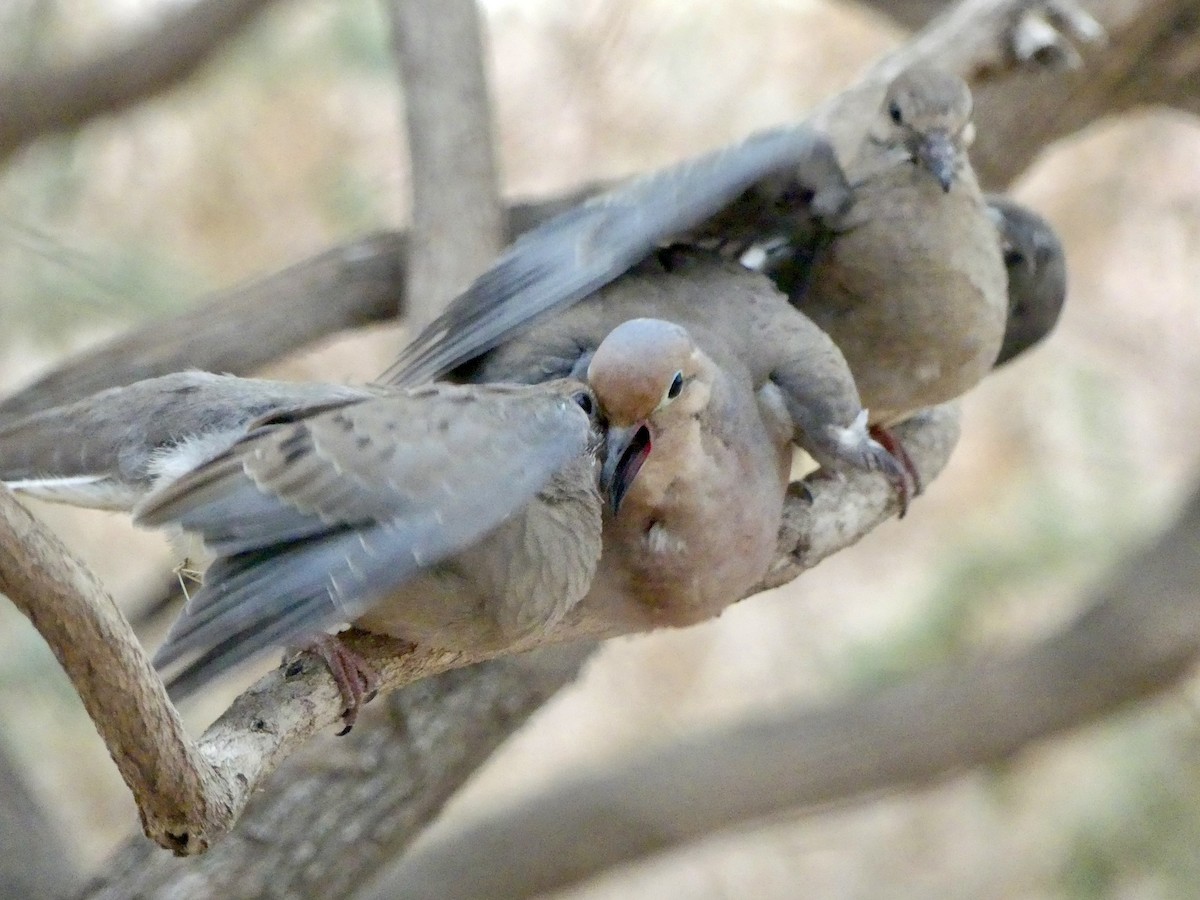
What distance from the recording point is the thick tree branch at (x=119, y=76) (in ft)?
11.6

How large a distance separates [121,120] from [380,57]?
79 cm

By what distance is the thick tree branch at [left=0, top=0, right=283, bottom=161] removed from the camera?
11.6ft

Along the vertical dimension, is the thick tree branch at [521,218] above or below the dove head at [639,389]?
below

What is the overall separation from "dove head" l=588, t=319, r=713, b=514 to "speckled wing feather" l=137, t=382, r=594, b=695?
0.13 m

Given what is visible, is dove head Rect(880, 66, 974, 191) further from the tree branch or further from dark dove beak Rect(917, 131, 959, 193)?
the tree branch

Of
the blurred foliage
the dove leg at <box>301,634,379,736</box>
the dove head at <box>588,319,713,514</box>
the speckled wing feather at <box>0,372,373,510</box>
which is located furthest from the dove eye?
the blurred foliage

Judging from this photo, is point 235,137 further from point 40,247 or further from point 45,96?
point 40,247

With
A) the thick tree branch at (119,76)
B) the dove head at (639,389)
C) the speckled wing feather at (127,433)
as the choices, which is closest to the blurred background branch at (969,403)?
the thick tree branch at (119,76)

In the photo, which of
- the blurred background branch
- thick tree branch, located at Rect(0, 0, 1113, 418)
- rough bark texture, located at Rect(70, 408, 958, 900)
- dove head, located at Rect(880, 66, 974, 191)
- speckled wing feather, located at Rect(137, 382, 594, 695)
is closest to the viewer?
speckled wing feather, located at Rect(137, 382, 594, 695)

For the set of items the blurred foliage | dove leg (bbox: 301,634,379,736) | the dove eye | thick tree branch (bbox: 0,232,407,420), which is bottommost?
the blurred foliage

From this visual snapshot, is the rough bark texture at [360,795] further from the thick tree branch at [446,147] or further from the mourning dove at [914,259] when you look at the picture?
the thick tree branch at [446,147]

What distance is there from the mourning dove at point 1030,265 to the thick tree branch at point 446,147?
97 centimetres

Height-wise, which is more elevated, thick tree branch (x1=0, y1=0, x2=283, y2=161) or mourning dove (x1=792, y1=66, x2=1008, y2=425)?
thick tree branch (x1=0, y1=0, x2=283, y2=161)

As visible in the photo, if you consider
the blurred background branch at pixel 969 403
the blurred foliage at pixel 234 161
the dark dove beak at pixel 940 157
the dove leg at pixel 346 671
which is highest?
the dove leg at pixel 346 671
